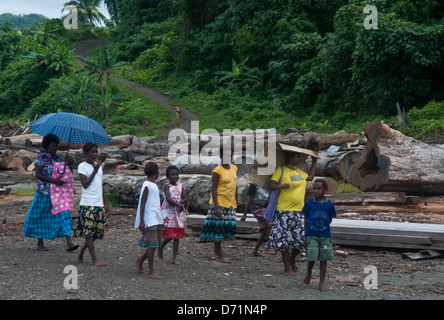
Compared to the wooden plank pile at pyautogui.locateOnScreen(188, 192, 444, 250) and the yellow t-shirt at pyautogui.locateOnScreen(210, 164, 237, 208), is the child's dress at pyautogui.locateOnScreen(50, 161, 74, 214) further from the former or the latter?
the wooden plank pile at pyautogui.locateOnScreen(188, 192, 444, 250)

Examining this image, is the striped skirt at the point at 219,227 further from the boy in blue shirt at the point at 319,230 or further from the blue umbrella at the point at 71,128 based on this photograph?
the blue umbrella at the point at 71,128

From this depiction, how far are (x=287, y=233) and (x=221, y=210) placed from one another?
101 cm

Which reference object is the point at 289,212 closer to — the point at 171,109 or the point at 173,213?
the point at 173,213

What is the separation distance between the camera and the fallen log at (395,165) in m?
9.64

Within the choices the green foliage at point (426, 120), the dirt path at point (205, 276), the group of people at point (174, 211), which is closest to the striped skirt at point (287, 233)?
the group of people at point (174, 211)

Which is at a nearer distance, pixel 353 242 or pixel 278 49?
pixel 353 242

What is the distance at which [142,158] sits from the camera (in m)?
17.3

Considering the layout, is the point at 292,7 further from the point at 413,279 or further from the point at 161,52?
the point at 413,279

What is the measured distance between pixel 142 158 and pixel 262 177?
1191 cm

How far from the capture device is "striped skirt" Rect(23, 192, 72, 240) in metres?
6.38

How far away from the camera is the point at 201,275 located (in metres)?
5.38

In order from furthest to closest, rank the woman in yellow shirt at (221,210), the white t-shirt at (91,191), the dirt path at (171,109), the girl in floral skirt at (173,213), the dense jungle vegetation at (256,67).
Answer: the dirt path at (171,109), the dense jungle vegetation at (256,67), the woman in yellow shirt at (221,210), the girl in floral skirt at (173,213), the white t-shirt at (91,191)

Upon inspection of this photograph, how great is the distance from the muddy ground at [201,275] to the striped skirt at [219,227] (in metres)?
0.31

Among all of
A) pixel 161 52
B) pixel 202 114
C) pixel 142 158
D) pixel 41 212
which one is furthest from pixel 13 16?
pixel 41 212
